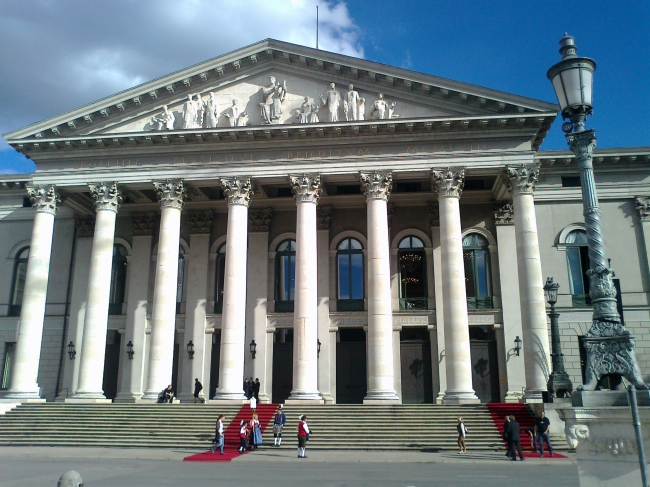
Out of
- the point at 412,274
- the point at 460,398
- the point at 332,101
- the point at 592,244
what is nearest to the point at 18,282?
the point at 332,101

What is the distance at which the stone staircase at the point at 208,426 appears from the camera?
2430 centimetres

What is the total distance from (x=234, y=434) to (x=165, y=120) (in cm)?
1703

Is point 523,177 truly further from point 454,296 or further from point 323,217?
point 323,217

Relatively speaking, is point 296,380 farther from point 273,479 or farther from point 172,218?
point 273,479

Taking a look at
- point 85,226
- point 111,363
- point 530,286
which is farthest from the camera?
point 85,226

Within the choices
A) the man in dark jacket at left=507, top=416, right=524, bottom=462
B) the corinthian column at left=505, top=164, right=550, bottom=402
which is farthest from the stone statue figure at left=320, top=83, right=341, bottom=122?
the man in dark jacket at left=507, top=416, right=524, bottom=462

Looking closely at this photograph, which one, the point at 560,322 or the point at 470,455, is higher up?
the point at 560,322

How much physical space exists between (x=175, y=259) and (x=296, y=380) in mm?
8954

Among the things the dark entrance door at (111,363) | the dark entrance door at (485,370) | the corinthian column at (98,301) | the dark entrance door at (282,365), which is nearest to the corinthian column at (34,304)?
the corinthian column at (98,301)

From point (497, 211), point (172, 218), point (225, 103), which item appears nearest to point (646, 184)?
point (497, 211)

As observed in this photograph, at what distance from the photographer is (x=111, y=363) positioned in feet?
122

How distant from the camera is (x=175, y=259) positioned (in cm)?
3183

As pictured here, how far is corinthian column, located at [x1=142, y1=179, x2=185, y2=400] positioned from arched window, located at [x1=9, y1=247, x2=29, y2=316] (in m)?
12.9

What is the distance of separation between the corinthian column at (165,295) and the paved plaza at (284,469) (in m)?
6.55
